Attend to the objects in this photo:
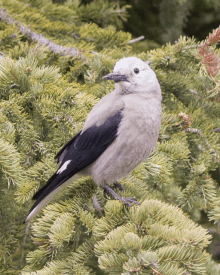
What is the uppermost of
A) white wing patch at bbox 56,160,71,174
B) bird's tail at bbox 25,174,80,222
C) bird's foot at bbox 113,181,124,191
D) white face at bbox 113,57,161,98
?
white face at bbox 113,57,161,98

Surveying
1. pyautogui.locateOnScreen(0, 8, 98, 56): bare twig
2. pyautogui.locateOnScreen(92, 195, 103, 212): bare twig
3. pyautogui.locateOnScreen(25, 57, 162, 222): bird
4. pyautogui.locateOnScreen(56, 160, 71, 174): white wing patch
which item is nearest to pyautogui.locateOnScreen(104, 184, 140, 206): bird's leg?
pyautogui.locateOnScreen(25, 57, 162, 222): bird

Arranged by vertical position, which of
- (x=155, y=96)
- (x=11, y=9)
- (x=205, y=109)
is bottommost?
(x=205, y=109)

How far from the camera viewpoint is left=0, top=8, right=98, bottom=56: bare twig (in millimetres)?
2663

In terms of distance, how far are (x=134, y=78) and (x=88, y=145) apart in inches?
20.5

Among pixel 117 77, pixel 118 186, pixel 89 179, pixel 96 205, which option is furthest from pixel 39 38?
pixel 96 205

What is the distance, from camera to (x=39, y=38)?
2.75 metres

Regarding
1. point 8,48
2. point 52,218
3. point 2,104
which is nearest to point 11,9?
point 8,48

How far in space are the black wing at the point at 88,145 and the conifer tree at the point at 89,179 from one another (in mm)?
85

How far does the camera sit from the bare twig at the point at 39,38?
2663mm

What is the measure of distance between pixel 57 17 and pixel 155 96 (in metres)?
1.51

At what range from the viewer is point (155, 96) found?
2.23 metres

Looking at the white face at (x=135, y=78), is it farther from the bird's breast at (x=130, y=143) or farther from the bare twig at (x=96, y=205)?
the bare twig at (x=96, y=205)

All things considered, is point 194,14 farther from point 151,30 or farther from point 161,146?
point 161,146

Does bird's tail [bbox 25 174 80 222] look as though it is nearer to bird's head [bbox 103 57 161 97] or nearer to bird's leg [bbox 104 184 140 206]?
bird's leg [bbox 104 184 140 206]
